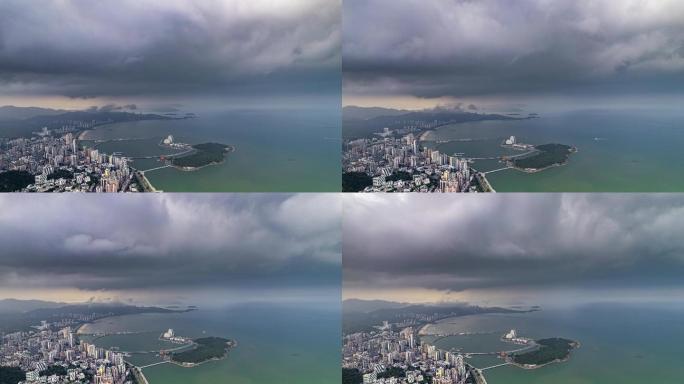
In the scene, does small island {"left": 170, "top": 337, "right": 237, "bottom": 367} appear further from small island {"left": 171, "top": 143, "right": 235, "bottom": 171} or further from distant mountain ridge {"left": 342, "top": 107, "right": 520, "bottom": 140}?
distant mountain ridge {"left": 342, "top": 107, "right": 520, "bottom": 140}

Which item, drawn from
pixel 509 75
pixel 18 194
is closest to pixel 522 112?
pixel 509 75

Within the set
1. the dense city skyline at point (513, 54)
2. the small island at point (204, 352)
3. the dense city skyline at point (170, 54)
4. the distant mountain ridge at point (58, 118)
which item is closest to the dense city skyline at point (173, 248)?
the small island at point (204, 352)

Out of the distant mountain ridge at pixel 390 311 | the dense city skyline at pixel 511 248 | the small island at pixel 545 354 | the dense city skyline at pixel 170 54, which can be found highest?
the dense city skyline at pixel 170 54

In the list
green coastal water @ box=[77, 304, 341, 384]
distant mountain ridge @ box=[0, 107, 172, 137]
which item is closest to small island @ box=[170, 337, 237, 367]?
green coastal water @ box=[77, 304, 341, 384]

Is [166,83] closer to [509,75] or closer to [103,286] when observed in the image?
[103,286]

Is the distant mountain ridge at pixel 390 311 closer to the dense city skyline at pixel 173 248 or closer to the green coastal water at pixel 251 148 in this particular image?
the dense city skyline at pixel 173 248

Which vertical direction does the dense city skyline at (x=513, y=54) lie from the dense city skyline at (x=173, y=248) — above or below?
above
